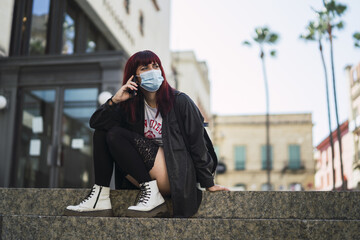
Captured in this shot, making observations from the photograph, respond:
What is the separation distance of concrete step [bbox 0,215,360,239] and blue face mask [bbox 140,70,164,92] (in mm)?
1237

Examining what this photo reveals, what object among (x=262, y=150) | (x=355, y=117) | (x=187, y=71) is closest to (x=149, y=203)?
(x=187, y=71)

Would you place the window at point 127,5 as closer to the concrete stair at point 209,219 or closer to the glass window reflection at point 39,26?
the glass window reflection at point 39,26

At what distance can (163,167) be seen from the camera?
4121 mm

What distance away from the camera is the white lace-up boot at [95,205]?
3947mm

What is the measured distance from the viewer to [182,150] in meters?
4.12

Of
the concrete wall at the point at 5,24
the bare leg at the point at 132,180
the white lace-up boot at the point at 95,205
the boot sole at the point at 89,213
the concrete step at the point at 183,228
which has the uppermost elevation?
the concrete wall at the point at 5,24

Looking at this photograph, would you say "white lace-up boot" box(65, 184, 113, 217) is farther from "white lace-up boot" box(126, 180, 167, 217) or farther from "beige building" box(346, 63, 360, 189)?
"beige building" box(346, 63, 360, 189)

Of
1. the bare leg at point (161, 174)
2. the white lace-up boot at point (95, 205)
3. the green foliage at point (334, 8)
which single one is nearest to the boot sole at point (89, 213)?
the white lace-up boot at point (95, 205)

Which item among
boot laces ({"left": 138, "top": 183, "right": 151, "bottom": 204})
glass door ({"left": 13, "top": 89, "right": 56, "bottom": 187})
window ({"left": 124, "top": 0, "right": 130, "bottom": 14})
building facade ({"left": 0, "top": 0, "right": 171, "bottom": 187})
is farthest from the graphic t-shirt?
window ({"left": 124, "top": 0, "right": 130, "bottom": 14})

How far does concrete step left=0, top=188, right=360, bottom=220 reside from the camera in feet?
12.8

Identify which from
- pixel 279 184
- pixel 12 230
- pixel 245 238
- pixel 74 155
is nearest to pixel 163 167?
pixel 245 238

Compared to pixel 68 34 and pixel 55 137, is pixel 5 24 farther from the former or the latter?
pixel 55 137

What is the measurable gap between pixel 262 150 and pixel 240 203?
49139mm

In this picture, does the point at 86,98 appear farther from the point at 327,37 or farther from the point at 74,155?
the point at 327,37
